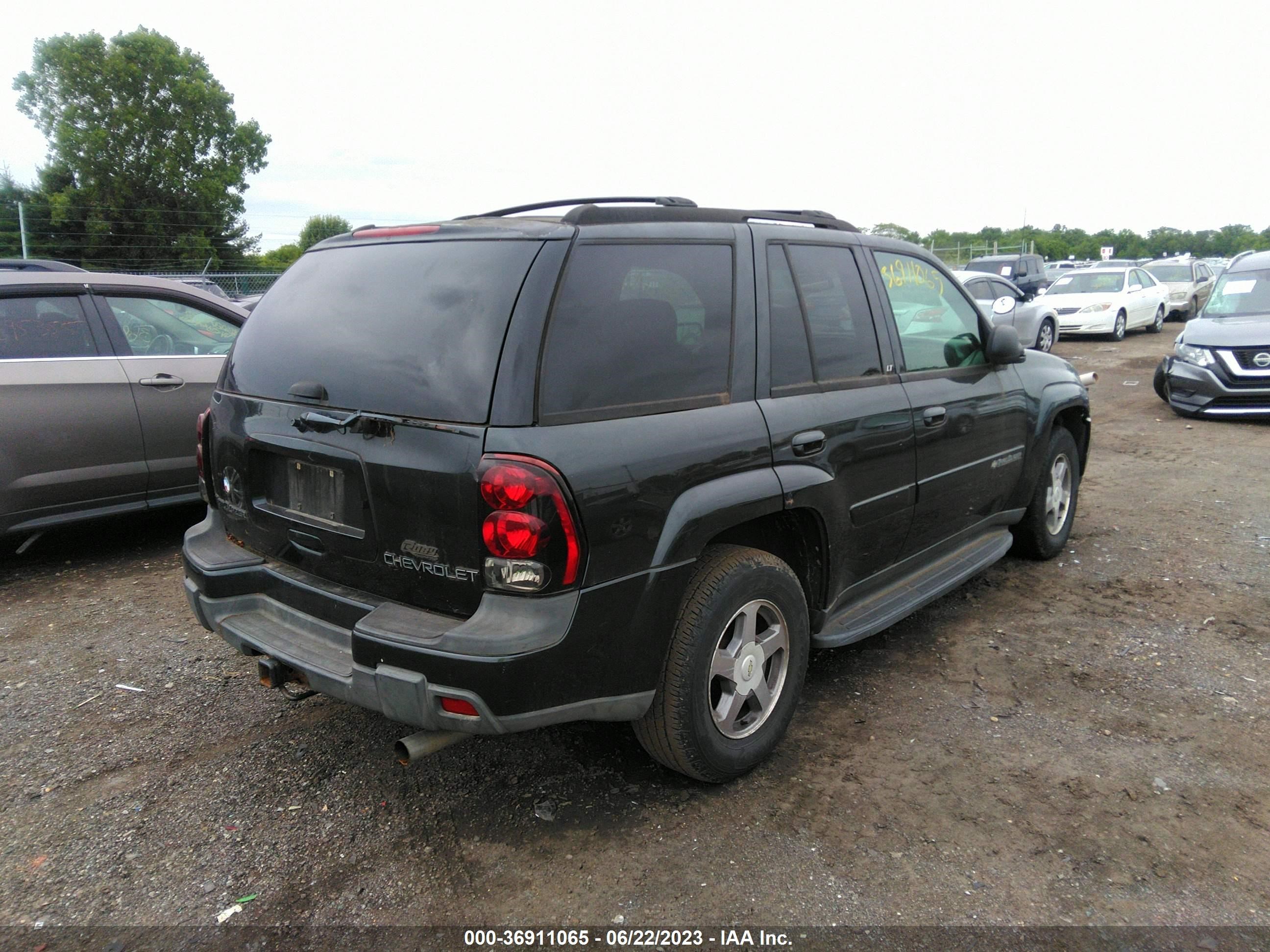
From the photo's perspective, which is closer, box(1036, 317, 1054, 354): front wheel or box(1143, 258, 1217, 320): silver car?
box(1036, 317, 1054, 354): front wheel

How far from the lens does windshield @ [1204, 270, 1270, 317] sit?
10305mm

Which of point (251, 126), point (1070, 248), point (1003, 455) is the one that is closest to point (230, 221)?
point (251, 126)

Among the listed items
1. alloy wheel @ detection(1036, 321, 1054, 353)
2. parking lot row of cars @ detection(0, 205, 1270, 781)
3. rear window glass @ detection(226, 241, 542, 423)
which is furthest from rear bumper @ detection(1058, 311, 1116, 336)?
rear window glass @ detection(226, 241, 542, 423)

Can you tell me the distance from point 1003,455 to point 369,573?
323 cm

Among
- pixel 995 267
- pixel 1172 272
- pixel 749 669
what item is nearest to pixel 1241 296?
pixel 749 669

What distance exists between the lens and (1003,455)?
4.61m

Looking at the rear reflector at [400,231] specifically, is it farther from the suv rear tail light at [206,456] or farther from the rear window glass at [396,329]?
the suv rear tail light at [206,456]

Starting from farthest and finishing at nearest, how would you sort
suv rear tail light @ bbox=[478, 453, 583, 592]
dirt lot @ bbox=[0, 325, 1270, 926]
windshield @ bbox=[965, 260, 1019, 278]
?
1. windshield @ bbox=[965, 260, 1019, 278]
2. dirt lot @ bbox=[0, 325, 1270, 926]
3. suv rear tail light @ bbox=[478, 453, 583, 592]

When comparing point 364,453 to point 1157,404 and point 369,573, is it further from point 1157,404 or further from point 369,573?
point 1157,404

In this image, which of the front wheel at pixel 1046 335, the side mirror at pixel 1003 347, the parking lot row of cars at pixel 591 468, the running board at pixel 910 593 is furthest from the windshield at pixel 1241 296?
the parking lot row of cars at pixel 591 468

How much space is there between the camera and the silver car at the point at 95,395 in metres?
5.07

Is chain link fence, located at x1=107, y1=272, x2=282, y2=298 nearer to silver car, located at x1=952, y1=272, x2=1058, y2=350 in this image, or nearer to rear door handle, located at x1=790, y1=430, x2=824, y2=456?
silver car, located at x1=952, y1=272, x2=1058, y2=350

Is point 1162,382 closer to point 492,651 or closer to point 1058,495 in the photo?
point 1058,495

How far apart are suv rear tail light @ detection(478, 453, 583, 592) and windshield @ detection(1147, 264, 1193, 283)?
2475cm
